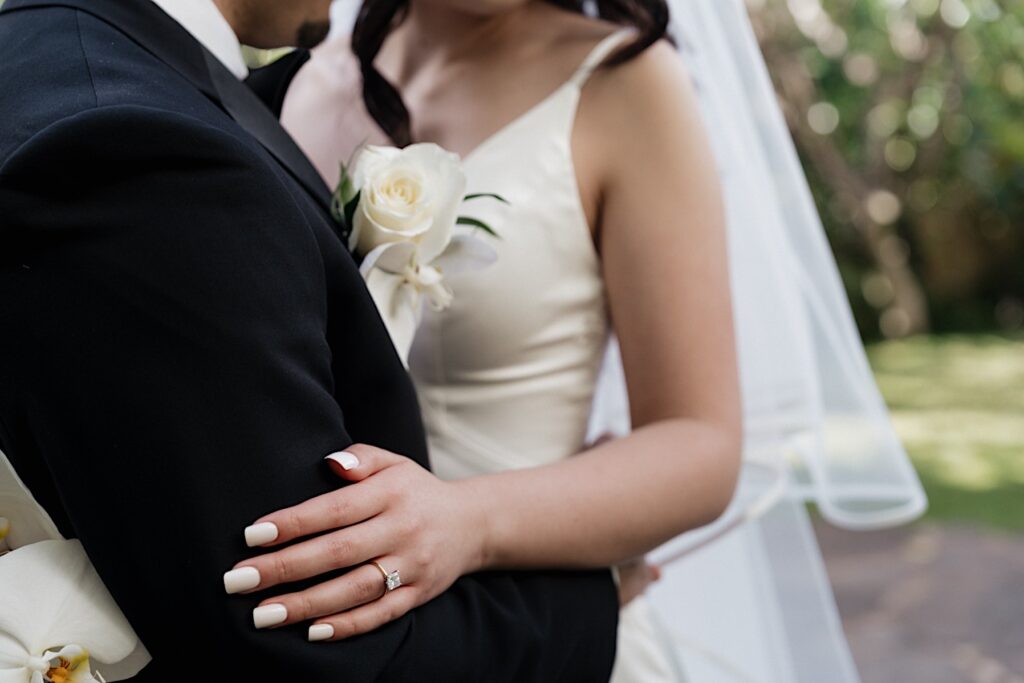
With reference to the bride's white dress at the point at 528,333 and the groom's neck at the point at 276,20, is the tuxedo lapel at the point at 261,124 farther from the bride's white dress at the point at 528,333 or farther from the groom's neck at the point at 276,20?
the bride's white dress at the point at 528,333

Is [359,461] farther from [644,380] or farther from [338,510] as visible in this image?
[644,380]

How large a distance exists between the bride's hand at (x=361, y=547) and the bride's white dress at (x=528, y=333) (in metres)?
0.65

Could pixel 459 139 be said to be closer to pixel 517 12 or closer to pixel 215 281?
pixel 517 12

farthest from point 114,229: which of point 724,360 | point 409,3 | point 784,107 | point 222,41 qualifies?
point 784,107

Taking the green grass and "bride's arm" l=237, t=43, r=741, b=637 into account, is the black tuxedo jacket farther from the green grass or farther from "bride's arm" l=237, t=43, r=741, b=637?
the green grass

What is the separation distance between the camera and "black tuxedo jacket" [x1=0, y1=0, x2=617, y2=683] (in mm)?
1097

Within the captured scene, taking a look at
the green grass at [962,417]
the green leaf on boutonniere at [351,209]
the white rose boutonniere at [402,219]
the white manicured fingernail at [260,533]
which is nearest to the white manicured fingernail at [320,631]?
the white manicured fingernail at [260,533]

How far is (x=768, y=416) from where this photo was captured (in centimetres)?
229

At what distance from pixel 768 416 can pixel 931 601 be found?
3697 millimetres

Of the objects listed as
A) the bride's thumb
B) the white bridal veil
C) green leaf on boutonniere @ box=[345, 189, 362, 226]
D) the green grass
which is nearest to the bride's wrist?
the bride's thumb

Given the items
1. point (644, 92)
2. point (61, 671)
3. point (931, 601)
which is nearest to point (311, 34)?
point (644, 92)

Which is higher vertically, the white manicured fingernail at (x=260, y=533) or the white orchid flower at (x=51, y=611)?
the white manicured fingernail at (x=260, y=533)

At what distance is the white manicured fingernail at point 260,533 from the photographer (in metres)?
1.15

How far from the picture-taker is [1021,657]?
15.9ft
